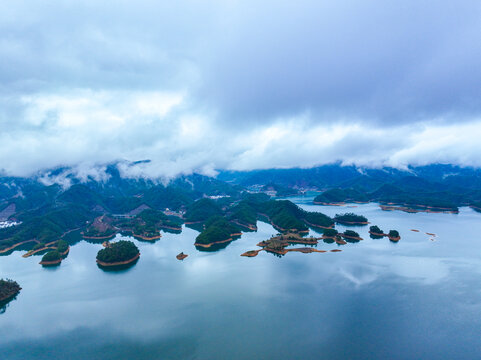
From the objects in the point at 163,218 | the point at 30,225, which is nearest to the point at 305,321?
the point at 163,218

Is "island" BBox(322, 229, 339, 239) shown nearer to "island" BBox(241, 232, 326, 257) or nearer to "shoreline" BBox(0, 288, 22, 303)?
"island" BBox(241, 232, 326, 257)

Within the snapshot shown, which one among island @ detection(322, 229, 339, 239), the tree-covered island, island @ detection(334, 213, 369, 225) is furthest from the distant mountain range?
the tree-covered island

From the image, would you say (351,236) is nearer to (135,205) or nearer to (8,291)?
(8,291)

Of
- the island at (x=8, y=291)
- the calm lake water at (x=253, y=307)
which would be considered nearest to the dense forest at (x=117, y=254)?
the calm lake water at (x=253, y=307)

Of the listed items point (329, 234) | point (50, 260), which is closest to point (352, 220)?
point (329, 234)

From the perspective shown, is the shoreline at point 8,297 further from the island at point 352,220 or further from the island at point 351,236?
the island at point 352,220

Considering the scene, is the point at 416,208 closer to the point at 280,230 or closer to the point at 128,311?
the point at 280,230
